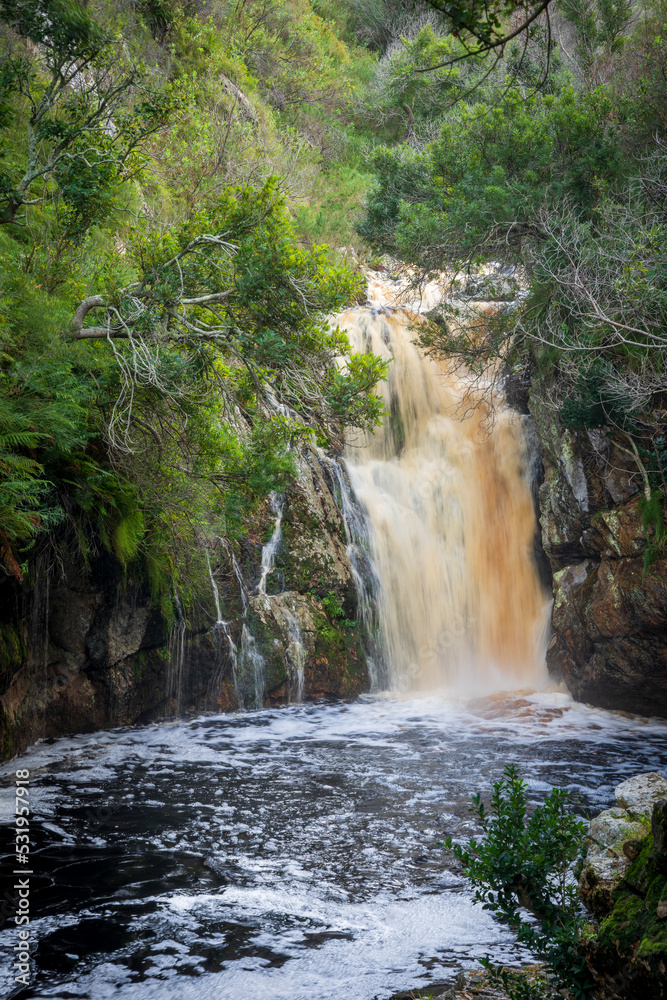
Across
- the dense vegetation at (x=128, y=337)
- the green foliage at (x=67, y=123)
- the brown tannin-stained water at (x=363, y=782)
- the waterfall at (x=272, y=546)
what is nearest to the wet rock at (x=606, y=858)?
the brown tannin-stained water at (x=363, y=782)

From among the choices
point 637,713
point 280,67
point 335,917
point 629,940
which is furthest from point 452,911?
point 280,67

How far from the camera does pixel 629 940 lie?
2.91 metres

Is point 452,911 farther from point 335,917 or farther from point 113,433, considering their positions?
point 113,433

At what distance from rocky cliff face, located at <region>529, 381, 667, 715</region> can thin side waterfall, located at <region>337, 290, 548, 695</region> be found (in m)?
1.24

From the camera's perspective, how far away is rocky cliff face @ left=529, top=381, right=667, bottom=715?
435 inches

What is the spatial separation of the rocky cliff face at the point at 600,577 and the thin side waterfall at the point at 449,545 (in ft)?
4.07

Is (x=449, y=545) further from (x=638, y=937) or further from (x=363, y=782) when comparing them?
(x=638, y=937)

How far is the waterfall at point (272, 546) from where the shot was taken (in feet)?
42.7

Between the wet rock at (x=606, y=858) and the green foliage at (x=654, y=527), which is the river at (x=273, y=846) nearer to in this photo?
the wet rock at (x=606, y=858)

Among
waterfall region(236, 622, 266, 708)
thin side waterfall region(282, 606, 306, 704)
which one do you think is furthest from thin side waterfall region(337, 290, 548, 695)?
waterfall region(236, 622, 266, 708)

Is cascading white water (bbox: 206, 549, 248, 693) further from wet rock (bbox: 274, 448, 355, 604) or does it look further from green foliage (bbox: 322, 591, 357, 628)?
green foliage (bbox: 322, 591, 357, 628)

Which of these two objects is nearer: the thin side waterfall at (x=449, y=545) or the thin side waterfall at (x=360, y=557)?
the thin side waterfall at (x=360, y=557)

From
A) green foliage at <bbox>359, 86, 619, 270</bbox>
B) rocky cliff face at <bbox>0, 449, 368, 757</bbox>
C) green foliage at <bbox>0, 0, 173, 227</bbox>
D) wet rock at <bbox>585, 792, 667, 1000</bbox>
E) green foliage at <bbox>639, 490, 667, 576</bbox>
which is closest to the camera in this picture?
wet rock at <bbox>585, 792, 667, 1000</bbox>

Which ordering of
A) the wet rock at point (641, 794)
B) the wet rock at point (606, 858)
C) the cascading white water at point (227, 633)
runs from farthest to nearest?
1. the cascading white water at point (227, 633)
2. the wet rock at point (641, 794)
3. the wet rock at point (606, 858)
